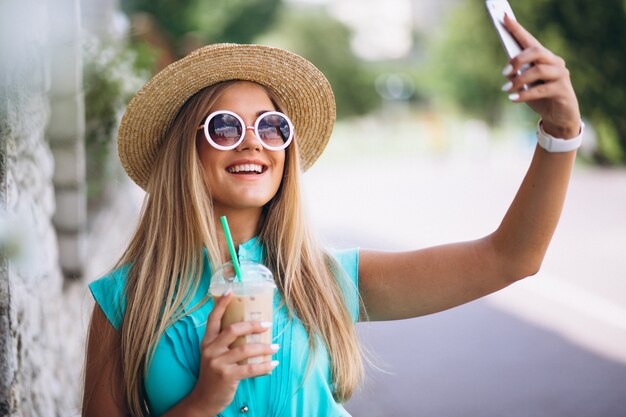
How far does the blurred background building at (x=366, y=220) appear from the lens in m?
2.84

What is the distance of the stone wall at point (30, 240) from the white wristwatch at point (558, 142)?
5.05 feet

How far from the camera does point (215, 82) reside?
2.34 metres

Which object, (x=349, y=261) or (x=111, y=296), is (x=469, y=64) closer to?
(x=349, y=261)

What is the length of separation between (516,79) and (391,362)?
178 inches

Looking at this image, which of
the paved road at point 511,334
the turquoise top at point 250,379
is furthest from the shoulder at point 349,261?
the paved road at point 511,334

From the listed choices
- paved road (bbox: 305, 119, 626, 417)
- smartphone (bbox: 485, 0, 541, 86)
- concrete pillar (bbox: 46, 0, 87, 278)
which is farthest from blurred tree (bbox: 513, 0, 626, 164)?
smartphone (bbox: 485, 0, 541, 86)

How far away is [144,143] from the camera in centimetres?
251

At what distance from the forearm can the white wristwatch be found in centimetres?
2

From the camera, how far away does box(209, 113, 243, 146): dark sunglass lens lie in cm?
216

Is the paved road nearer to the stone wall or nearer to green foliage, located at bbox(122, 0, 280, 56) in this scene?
the stone wall

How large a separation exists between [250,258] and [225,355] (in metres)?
0.56

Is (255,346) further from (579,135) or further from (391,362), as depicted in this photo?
(391,362)

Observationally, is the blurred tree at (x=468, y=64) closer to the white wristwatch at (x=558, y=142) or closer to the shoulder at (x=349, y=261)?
the shoulder at (x=349, y=261)

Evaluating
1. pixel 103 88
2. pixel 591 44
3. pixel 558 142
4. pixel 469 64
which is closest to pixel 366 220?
pixel 103 88
